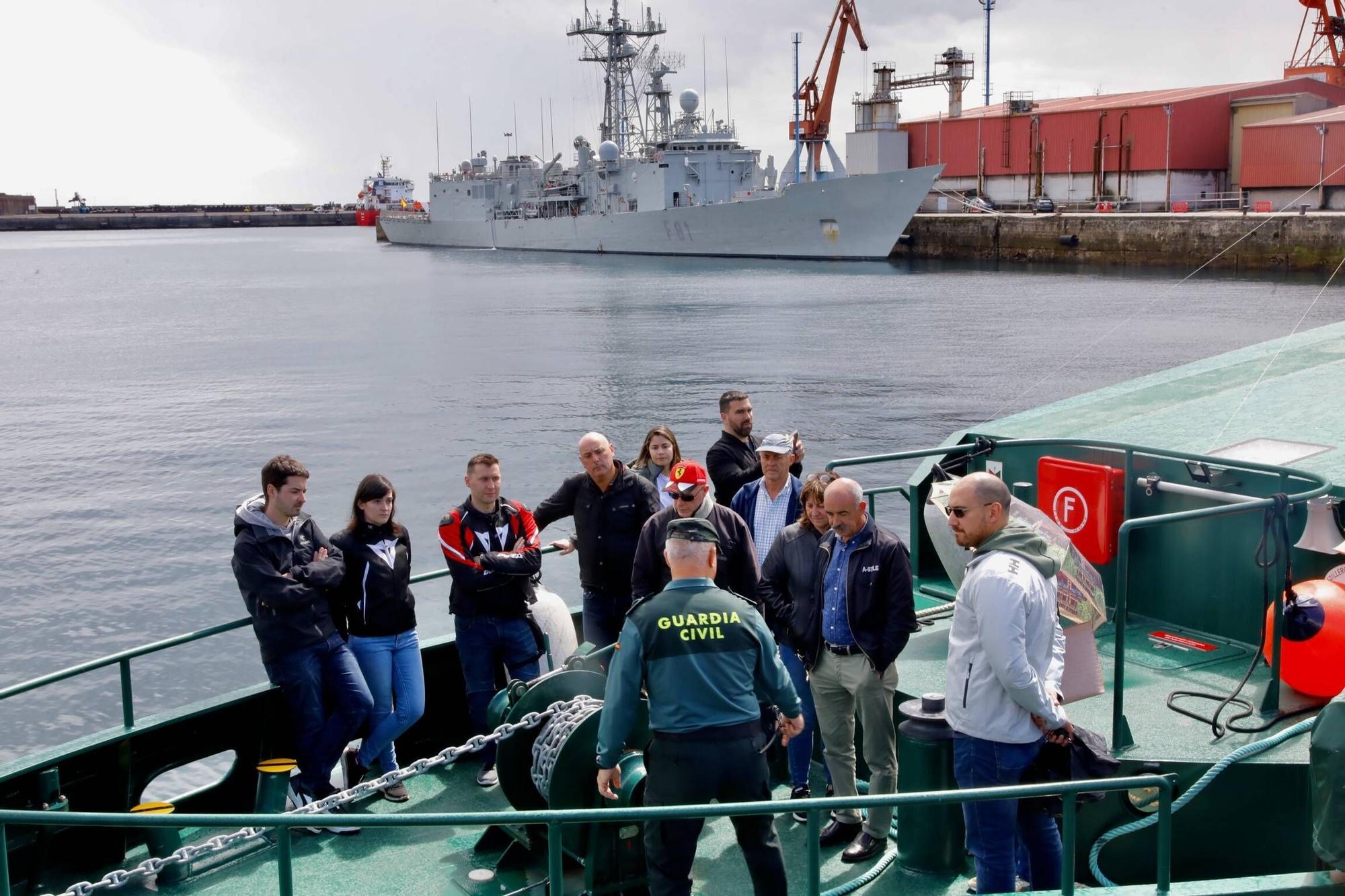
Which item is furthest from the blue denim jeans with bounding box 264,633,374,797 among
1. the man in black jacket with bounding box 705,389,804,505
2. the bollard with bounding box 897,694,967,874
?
the bollard with bounding box 897,694,967,874

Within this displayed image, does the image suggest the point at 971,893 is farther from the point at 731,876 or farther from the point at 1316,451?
the point at 1316,451

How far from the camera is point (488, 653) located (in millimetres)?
6051

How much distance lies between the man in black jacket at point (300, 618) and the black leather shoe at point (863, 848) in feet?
7.49

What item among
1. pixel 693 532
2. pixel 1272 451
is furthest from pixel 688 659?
pixel 1272 451

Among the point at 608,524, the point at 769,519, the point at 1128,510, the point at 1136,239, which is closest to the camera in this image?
the point at 769,519

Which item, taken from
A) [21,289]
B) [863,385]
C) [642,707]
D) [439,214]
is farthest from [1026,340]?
[439,214]

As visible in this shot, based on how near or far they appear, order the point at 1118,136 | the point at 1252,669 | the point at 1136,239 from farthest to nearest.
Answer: the point at 1118,136
the point at 1136,239
the point at 1252,669

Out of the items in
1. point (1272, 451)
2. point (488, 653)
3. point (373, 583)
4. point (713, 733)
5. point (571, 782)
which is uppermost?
point (1272, 451)

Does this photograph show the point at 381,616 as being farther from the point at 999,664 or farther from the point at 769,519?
the point at 999,664

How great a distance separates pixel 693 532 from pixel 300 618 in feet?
7.73

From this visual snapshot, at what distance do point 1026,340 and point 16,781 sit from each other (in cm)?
3346

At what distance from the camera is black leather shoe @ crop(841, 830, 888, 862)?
5012 millimetres

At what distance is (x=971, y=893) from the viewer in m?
4.71

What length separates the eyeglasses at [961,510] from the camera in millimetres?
4043
